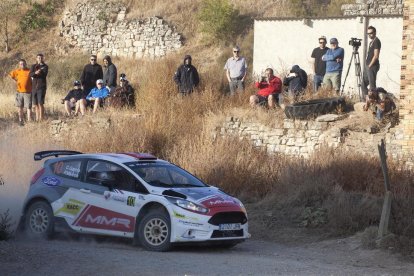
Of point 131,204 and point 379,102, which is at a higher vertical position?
point 379,102

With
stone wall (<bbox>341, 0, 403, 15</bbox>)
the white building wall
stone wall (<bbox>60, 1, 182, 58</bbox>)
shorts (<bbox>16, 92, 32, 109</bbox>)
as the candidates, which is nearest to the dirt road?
the white building wall

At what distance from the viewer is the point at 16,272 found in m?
14.2

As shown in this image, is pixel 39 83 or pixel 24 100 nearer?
pixel 39 83

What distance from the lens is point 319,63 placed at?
2908 centimetres

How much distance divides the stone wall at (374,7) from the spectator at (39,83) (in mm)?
13848

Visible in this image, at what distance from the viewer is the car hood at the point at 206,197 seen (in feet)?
58.6

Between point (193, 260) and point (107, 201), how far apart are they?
2721 mm

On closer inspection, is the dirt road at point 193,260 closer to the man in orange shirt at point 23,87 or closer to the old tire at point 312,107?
the old tire at point 312,107

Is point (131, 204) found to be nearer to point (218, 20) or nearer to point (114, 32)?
point (218, 20)

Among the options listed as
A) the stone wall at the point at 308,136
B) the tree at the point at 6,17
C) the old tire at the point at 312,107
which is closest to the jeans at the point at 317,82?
the old tire at the point at 312,107

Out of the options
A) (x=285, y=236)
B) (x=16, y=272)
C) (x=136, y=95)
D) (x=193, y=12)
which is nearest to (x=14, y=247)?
(x=16, y=272)

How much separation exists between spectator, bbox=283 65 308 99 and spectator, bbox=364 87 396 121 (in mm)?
2651

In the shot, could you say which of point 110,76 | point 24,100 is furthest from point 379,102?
point 24,100

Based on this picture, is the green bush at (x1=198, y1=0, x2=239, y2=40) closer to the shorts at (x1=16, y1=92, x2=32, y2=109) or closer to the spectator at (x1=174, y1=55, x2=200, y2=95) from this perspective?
the shorts at (x1=16, y1=92, x2=32, y2=109)
